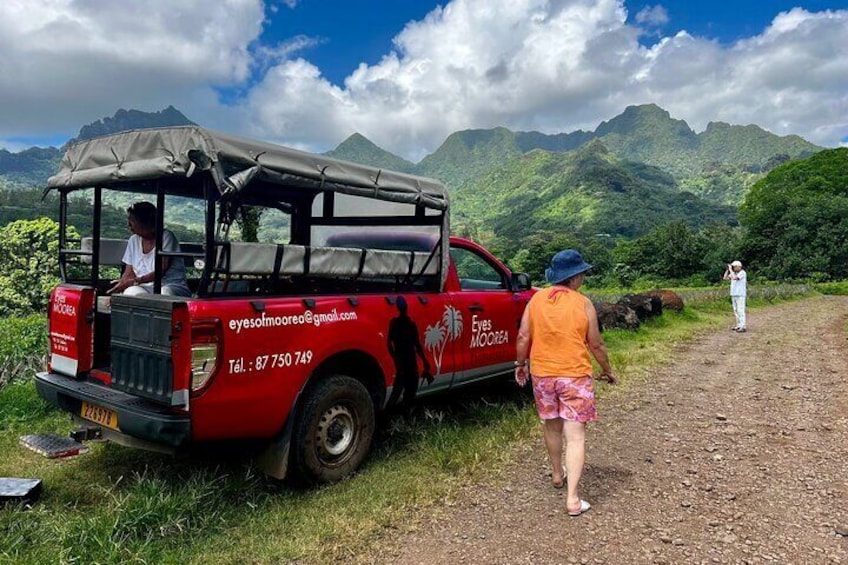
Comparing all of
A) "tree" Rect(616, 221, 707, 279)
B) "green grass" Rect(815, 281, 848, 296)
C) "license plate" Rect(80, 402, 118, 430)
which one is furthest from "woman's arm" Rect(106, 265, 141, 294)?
"tree" Rect(616, 221, 707, 279)

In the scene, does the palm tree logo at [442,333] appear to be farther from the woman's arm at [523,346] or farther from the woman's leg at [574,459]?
the woman's leg at [574,459]

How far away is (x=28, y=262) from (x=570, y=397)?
169 feet

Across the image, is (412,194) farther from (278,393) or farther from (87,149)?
(87,149)

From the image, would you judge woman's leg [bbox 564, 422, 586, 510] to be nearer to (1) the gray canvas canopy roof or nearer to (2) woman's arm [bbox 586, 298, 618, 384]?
(2) woman's arm [bbox 586, 298, 618, 384]

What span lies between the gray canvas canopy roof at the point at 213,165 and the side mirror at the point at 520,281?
1.75m

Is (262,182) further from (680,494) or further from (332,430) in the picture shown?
(680,494)

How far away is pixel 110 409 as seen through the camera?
379cm

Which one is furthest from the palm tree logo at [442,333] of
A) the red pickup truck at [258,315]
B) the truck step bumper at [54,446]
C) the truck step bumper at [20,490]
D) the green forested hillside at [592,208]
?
the green forested hillside at [592,208]

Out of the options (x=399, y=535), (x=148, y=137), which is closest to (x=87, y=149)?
(x=148, y=137)

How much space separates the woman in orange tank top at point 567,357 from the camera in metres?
3.83

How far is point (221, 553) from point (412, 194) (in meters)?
3.09

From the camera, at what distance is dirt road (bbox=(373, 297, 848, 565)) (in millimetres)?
3373

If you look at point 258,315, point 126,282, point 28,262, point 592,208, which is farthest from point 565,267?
point 592,208

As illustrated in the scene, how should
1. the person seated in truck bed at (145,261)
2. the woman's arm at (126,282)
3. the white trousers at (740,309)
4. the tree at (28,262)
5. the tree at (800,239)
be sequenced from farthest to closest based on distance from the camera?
the tree at (28,262), the tree at (800,239), the white trousers at (740,309), the woman's arm at (126,282), the person seated in truck bed at (145,261)
